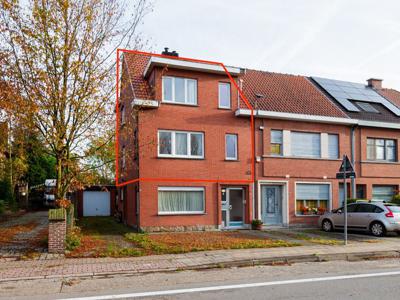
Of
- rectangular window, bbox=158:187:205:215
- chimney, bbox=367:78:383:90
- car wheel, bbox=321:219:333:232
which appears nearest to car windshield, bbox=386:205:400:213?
car wheel, bbox=321:219:333:232

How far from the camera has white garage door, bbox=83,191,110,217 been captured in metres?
29.1

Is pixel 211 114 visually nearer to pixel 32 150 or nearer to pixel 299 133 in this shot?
pixel 299 133

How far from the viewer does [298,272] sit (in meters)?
9.55

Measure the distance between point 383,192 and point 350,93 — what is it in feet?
20.6

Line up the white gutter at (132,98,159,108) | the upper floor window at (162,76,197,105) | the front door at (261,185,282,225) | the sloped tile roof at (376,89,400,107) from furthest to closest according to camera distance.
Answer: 1. the sloped tile roof at (376,89,400,107)
2. the front door at (261,185,282,225)
3. the upper floor window at (162,76,197,105)
4. the white gutter at (132,98,159,108)

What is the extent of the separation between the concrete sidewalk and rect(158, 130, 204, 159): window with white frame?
6499 millimetres

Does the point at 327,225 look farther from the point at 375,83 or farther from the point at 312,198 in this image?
the point at 375,83

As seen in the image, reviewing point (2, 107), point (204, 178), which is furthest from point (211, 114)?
point (2, 107)

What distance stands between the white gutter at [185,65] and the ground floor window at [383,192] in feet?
33.2

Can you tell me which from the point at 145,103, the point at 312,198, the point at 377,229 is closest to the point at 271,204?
the point at 312,198

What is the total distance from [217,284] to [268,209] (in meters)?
11.7

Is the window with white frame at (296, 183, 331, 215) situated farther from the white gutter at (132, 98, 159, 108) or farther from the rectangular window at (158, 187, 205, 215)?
the white gutter at (132, 98, 159, 108)

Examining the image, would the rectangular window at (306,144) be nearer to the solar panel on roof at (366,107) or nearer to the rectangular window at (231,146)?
the rectangular window at (231,146)

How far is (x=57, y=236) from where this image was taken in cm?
1179
